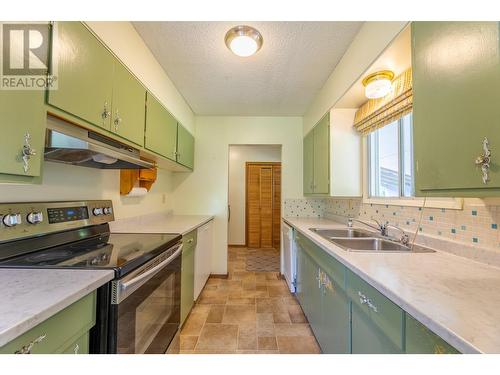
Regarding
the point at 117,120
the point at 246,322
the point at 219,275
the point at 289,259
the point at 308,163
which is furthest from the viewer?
the point at 219,275

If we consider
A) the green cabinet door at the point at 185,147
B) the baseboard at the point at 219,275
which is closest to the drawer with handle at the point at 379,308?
the green cabinet door at the point at 185,147

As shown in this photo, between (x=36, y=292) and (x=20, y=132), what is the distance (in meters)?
0.57

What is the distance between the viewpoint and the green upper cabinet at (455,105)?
71cm

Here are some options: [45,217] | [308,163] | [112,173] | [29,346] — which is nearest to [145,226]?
[112,173]

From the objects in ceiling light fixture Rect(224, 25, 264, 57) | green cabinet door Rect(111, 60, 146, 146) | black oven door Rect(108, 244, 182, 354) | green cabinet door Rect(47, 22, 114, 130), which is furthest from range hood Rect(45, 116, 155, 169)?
ceiling light fixture Rect(224, 25, 264, 57)

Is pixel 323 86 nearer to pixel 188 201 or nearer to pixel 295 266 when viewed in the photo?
pixel 295 266

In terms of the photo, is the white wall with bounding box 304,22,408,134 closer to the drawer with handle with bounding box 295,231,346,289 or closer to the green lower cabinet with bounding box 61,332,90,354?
the drawer with handle with bounding box 295,231,346,289

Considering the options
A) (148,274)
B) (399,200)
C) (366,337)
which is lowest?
(366,337)

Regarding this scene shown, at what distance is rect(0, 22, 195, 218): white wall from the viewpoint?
47.5 inches

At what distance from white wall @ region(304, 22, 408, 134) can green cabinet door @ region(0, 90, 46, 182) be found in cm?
173

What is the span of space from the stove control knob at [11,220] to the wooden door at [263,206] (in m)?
4.35

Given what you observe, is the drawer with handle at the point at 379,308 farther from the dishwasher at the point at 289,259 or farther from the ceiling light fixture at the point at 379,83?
the dishwasher at the point at 289,259

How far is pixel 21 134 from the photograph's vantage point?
805 mm

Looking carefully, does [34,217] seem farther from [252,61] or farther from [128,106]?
[252,61]
